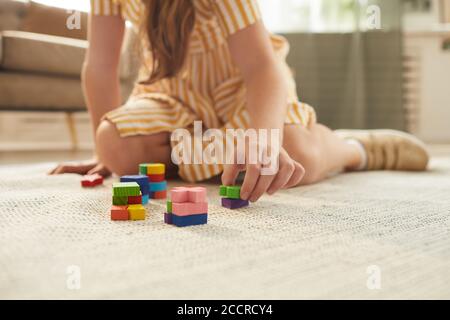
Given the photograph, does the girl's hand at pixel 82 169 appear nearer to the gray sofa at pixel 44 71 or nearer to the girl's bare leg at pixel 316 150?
the girl's bare leg at pixel 316 150

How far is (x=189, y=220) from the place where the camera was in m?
0.56

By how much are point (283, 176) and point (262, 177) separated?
0.10ft

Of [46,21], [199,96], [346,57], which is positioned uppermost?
[46,21]

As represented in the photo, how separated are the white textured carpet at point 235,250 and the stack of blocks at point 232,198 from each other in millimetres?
22

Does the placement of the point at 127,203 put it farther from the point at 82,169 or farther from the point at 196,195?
the point at 82,169

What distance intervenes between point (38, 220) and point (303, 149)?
511 millimetres

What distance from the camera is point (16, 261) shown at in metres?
0.42

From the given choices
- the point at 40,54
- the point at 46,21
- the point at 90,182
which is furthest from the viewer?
the point at 46,21

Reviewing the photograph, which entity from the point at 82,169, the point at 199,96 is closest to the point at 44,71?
the point at 82,169

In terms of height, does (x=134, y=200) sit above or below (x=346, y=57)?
below

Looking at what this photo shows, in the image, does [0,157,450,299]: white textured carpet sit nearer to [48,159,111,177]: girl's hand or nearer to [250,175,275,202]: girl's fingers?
[250,175,275,202]: girl's fingers

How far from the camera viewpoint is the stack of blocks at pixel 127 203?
59cm

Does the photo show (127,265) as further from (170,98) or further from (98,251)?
(170,98)

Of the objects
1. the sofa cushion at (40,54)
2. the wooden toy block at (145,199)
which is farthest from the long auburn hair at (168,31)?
the sofa cushion at (40,54)
